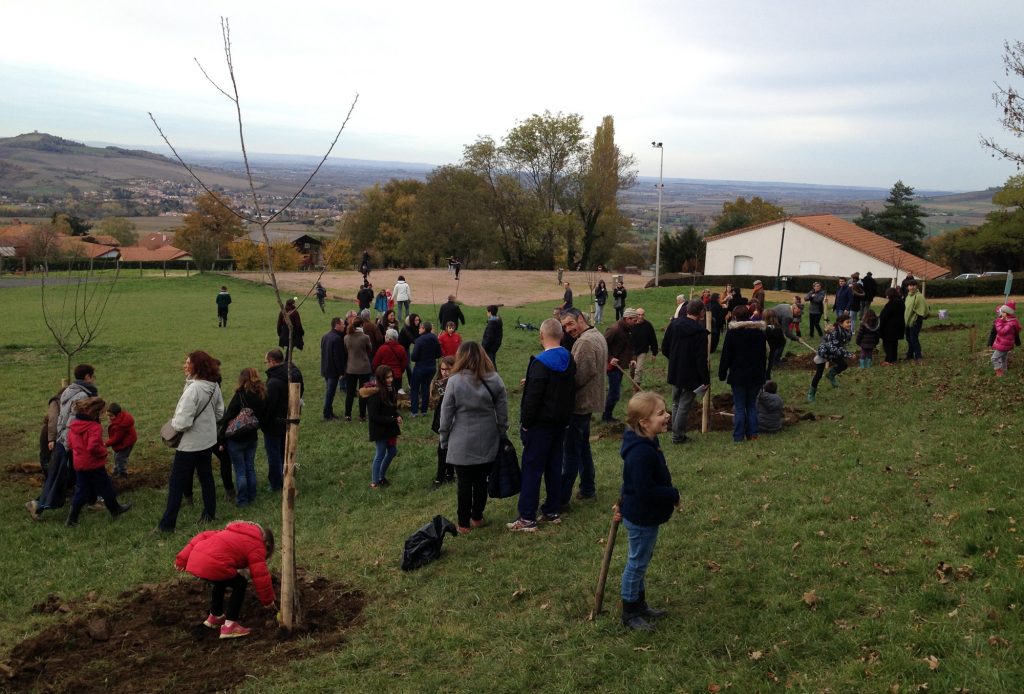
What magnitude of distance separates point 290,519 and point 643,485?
Answer: 2.72 meters

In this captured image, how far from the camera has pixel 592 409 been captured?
8.16 m

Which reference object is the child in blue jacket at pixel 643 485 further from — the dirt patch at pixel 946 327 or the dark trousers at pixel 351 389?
the dirt patch at pixel 946 327

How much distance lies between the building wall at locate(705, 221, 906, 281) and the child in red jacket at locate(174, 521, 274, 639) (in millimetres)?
52839

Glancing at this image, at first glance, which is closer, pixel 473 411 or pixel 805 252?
pixel 473 411

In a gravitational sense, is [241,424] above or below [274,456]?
above

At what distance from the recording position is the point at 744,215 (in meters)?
88.6

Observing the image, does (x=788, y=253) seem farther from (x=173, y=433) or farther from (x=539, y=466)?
(x=173, y=433)

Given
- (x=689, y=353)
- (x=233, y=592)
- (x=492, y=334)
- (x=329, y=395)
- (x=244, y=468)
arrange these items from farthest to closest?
1. (x=492, y=334)
2. (x=329, y=395)
3. (x=689, y=353)
4. (x=244, y=468)
5. (x=233, y=592)

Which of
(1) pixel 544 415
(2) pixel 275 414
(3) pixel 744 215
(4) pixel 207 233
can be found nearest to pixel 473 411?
(1) pixel 544 415

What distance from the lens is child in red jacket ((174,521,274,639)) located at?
572 centimetres

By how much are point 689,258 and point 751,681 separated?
202 ft

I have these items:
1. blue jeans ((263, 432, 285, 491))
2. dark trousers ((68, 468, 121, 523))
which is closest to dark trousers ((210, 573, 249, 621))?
dark trousers ((68, 468, 121, 523))

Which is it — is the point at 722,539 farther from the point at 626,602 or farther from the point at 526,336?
the point at 526,336

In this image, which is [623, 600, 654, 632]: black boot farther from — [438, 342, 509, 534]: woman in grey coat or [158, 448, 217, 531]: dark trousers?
[158, 448, 217, 531]: dark trousers
